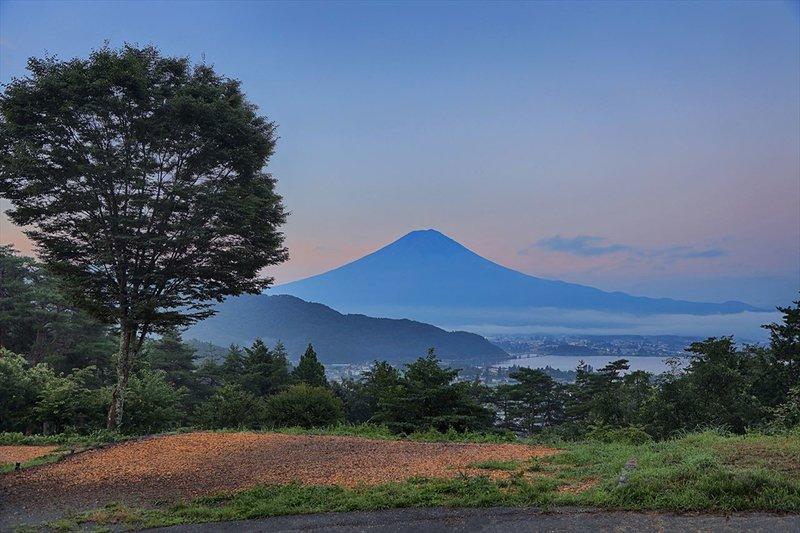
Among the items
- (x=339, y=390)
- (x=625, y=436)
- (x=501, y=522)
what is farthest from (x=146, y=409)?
(x=339, y=390)

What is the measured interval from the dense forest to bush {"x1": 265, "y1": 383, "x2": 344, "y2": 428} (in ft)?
0.13

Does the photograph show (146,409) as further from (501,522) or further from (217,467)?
(501,522)

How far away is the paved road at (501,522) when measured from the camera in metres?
4.53

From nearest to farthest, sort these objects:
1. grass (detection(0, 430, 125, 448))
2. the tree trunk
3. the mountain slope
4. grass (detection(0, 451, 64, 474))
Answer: grass (detection(0, 451, 64, 474)), grass (detection(0, 430, 125, 448)), the tree trunk, the mountain slope

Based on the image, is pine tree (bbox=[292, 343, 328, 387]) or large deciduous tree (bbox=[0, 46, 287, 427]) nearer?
large deciduous tree (bbox=[0, 46, 287, 427])

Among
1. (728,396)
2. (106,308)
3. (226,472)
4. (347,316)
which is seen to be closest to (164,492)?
(226,472)

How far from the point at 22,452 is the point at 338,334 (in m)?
137

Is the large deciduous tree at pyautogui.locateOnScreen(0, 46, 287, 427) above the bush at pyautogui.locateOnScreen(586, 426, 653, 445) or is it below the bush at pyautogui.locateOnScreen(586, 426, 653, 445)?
above

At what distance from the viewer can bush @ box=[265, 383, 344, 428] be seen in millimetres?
15703

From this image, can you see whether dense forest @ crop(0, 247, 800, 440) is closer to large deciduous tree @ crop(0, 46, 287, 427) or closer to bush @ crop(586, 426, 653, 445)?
bush @ crop(586, 426, 653, 445)

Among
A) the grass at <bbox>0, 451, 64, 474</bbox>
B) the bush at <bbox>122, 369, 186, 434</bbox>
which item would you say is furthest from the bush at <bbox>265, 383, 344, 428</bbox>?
the grass at <bbox>0, 451, 64, 474</bbox>

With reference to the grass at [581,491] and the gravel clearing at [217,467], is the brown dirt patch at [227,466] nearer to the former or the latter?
the gravel clearing at [217,467]

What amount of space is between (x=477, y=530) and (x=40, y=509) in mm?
5525

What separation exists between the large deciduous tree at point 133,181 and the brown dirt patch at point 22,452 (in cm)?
198
